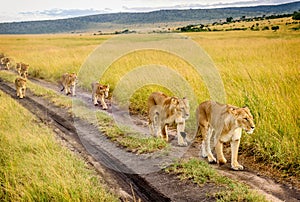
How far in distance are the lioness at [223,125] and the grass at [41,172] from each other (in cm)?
231

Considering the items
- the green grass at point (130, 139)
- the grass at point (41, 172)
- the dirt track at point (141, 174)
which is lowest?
the dirt track at point (141, 174)

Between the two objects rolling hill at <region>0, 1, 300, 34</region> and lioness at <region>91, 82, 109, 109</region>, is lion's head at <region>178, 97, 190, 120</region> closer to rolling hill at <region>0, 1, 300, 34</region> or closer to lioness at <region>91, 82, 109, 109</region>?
lioness at <region>91, 82, 109, 109</region>

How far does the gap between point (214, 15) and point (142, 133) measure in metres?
135

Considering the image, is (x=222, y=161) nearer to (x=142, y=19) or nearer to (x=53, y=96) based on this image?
(x=53, y=96)

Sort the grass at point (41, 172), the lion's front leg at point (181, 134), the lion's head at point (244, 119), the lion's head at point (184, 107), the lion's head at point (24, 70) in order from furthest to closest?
1. the lion's head at point (24, 70)
2. the lion's front leg at point (181, 134)
3. the lion's head at point (184, 107)
4. the lion's head at point (244, 119)
5. the grass at point (41, 172)

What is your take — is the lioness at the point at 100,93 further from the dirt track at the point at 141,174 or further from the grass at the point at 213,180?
the grass at the point at 213,180

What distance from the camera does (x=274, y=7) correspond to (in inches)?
6048

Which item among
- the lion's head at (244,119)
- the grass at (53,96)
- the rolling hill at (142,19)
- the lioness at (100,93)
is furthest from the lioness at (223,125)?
the rolling hill at (142,19)

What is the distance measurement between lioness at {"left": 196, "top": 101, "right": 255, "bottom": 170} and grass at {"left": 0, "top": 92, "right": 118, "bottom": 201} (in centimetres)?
231

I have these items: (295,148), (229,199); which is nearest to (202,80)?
A: (295,148)

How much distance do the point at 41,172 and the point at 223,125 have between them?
11.1 feet

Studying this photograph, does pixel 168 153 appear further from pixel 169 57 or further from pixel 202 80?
pixel 169 57

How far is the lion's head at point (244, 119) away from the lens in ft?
21.1

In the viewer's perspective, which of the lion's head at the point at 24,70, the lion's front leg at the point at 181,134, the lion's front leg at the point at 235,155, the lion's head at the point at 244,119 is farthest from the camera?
the lion's head at the point at 24,70
